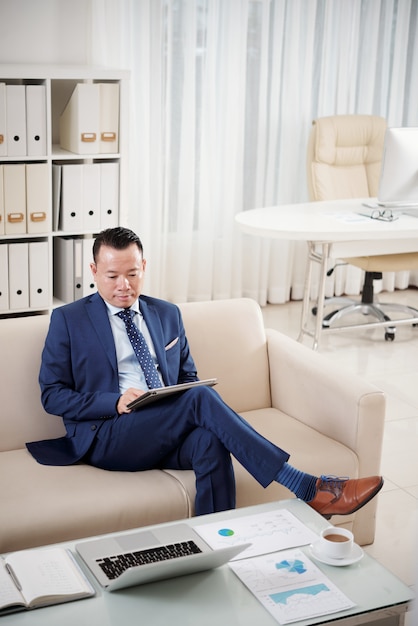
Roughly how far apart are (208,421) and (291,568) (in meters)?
0.65

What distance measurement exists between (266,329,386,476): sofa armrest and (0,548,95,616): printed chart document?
43.5 inches

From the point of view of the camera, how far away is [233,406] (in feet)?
10.7

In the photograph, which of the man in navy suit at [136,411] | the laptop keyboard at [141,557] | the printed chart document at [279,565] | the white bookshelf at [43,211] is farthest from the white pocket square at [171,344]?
the white bookshelf at [43,211]

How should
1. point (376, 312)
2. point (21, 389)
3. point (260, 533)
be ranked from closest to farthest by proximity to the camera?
point (260, 533)
point (21, 389)
point (376, 312)

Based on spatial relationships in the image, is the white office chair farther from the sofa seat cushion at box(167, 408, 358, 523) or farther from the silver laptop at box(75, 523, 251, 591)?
the silver laptop at box(75, 523, 251, 591)

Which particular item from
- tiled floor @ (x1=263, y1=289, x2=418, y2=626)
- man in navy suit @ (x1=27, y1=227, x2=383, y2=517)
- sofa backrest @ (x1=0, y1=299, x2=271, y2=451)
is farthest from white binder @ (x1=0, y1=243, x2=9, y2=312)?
tiled floor @ (x1=263, y1=289, x2=418, y2=626)

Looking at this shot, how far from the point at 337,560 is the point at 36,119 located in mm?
2858

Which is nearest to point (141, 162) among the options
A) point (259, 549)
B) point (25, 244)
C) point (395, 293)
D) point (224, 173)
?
point (224, 173)

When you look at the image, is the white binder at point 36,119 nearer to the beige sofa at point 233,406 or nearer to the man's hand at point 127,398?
the beige sofa at point 233,406

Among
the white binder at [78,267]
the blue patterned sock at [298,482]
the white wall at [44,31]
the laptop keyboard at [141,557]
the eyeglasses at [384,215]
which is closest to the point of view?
the laptop keyboard at [141,557]

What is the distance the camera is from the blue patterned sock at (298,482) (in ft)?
8.58

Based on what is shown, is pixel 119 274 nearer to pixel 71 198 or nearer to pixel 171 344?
pixel 171 344

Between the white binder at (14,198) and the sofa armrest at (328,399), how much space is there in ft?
5.38

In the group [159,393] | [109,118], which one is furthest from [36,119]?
[159,393]
